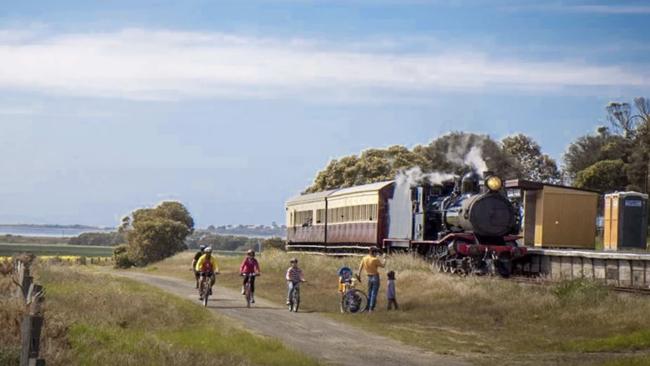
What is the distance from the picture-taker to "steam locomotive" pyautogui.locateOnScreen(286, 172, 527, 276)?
36125 mm

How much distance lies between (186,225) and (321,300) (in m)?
49.1

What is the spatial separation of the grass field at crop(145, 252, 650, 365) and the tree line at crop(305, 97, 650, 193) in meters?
40.5

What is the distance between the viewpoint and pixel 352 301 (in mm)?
28109

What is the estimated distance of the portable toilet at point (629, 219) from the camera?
43531 millimetres

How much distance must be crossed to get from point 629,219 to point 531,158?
4597 centimetres

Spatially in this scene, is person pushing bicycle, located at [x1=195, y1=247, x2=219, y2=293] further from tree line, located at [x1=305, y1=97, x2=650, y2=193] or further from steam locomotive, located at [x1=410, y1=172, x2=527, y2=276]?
tree line, located at [x1=305, y1=97, x2=650, y2=193]

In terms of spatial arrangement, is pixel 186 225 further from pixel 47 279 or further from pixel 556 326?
pixel 556 326

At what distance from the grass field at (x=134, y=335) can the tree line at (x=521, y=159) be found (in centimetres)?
4925

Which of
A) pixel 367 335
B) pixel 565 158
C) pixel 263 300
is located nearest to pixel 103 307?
pixel 367 335

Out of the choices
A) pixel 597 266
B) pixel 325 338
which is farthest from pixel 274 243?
pixel 325 338

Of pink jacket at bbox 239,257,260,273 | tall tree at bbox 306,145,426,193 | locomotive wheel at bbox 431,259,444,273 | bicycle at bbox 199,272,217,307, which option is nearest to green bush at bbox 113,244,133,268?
tall tree at bbox 306,145,426,193

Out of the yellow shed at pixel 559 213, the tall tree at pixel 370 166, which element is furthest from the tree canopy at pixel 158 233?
the yellow shed at pixel 559 213

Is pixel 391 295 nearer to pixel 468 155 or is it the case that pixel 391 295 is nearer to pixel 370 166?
pixel 468 155

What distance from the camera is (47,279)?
3703cm
